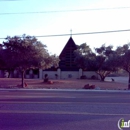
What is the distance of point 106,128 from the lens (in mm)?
8047

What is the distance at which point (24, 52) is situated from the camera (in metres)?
25.4

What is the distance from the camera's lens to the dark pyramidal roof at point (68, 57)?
5565 centimetres

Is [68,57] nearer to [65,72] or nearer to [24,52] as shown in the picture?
[65,72]

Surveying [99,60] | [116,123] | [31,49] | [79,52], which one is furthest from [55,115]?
[79,52]

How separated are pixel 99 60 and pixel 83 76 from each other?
782cm

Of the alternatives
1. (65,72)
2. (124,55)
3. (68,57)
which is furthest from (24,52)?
(68,57)

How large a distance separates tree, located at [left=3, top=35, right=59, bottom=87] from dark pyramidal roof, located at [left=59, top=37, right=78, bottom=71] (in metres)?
29.2

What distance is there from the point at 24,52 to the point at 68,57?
32.8 m

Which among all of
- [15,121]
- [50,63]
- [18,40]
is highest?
[18,40]

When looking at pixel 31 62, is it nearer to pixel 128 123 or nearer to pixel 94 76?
pixel 128 123

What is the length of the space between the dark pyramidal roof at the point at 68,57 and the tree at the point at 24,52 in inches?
1149
